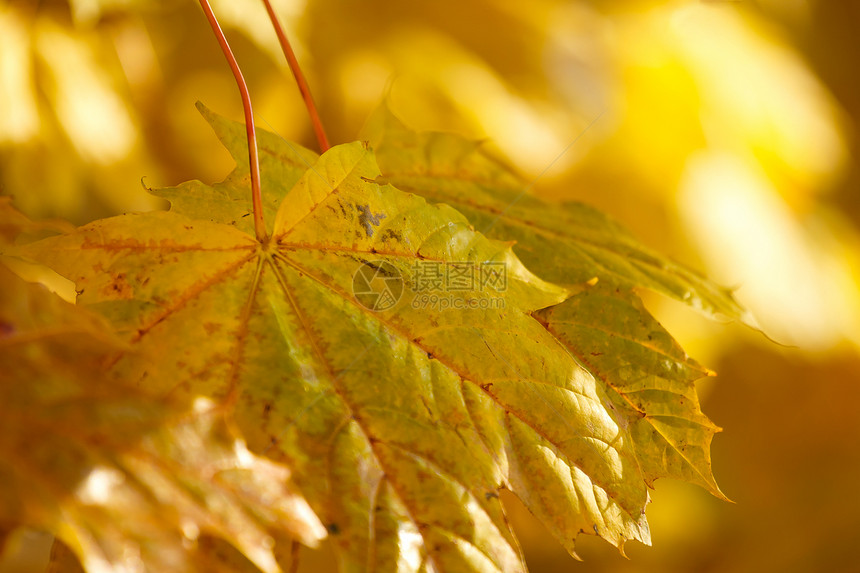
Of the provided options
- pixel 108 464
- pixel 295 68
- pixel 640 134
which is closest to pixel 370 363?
pixel 108 464

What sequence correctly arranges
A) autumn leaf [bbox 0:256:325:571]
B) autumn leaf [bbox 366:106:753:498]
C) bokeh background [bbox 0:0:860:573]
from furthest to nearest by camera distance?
bokeh background [bbox 0:0:860:573]
autumn leaf [bbox 366:106:753:498]
autumn leaf [bbox 0:256:325:571]

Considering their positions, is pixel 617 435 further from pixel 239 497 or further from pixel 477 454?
pixel 239 497

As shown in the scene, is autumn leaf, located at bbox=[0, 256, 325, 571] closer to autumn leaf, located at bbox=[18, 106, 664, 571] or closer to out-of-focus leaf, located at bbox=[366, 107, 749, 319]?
autumn leaf, located at bbox=[18, 106, 664, 571]

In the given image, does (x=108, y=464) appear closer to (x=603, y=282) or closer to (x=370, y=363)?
(x=370, y=363)

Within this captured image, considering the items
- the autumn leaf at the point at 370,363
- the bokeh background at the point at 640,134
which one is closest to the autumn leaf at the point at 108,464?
the autumn leaf at the point at 370,363

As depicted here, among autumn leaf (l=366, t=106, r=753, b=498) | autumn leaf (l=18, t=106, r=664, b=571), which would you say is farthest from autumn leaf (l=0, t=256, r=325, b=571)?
autumn leaf (l=366, t=106, r=753, b=498)

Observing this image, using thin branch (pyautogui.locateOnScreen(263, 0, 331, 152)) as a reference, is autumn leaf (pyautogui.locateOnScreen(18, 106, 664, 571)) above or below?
below

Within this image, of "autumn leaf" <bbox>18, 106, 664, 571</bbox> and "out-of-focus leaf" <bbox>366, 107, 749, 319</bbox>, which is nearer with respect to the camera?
"autumn leaf" <bbox>18, 106, 664, 571</bbox>
